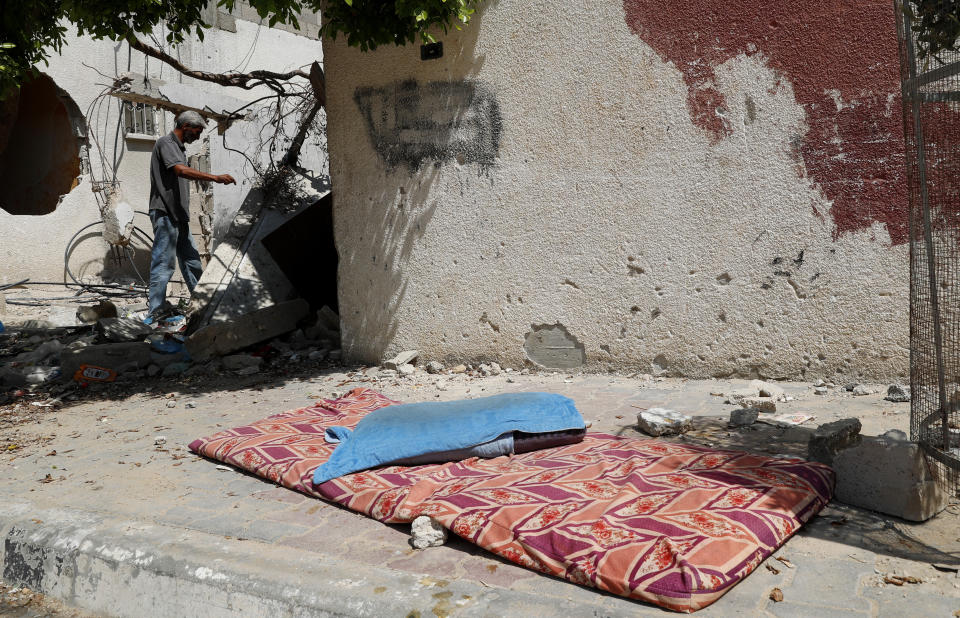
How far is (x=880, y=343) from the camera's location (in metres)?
4.19

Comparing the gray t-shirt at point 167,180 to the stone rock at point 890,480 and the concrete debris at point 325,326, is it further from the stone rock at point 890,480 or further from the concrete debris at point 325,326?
the stone rock at point 890,480

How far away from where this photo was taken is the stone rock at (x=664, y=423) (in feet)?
12.1

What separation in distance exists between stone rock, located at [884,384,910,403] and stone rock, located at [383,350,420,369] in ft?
10.1

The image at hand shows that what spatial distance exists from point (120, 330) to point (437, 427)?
4.34 meters

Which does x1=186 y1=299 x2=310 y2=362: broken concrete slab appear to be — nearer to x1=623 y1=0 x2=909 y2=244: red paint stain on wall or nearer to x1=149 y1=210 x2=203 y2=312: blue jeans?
x1=149 y1=210 x2=203 y2=312: blue jeans

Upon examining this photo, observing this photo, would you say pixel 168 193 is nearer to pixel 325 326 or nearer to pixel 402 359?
pixel 325 326

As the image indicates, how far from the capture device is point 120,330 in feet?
21.7

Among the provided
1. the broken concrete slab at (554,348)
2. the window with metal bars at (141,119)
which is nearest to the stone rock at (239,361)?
the broken concrete slab at (554,348)

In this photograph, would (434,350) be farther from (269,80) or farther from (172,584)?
(269,80)

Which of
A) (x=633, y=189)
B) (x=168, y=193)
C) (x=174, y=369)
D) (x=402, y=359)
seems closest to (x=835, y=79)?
(x=633, y=189)

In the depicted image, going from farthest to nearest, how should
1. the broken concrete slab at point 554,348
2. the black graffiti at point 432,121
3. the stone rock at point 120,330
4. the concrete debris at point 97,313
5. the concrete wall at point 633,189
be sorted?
the concrete debris at point 97,313, the stone rock at point 120,330, the black graffiti at point 432,121, the broken concrete slab at point 554,348, the concrete wall at point 633,189

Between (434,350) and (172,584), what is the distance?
310 cm

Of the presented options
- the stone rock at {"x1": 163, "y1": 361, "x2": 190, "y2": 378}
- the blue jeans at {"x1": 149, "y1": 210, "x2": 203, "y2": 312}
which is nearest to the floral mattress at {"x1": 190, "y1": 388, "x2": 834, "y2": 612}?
the stone rock at {"x1": 163, "y1": 361, "x2": 190, "y2": 378}

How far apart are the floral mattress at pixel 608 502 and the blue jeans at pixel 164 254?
3830 mm
